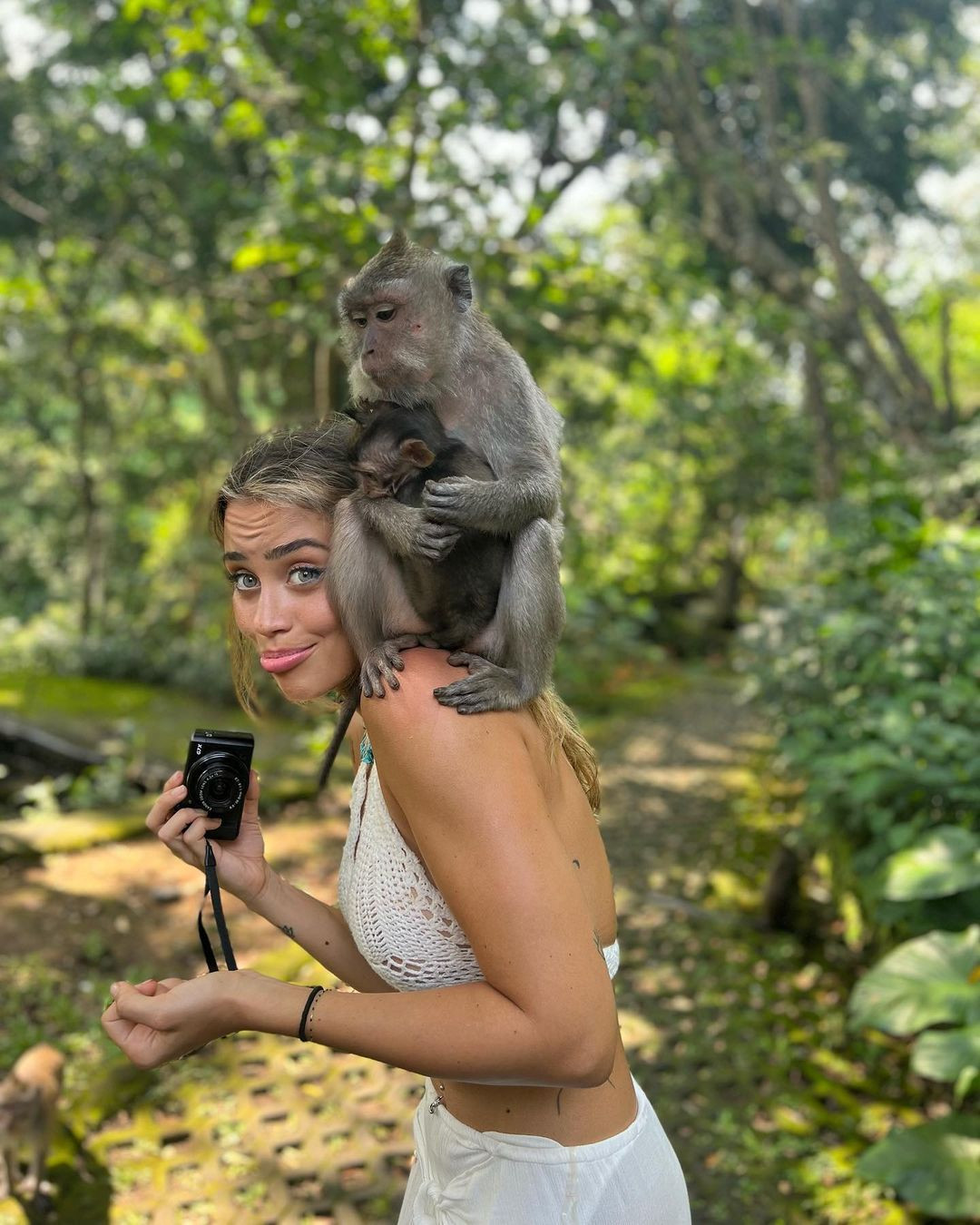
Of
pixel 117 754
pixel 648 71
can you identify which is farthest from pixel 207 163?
pixel 117 754

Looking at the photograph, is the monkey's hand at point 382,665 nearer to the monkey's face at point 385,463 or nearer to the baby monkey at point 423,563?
the baby monkey at point 423,563

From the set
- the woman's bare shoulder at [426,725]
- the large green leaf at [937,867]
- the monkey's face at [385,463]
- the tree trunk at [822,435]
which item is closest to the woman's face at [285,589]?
the monkey's face at [385,463]

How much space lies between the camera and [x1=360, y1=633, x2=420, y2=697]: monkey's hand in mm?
1353

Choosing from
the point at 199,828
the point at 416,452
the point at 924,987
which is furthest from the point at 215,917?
the point at 924,987

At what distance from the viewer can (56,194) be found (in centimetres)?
927

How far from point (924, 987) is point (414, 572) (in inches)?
91.6

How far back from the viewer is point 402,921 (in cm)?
140

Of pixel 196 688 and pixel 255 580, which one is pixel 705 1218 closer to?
pixel 255 580

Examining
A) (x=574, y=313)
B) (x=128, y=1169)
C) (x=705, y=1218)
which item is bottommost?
(x=705, y=1218)

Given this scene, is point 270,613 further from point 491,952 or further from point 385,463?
point 491,952

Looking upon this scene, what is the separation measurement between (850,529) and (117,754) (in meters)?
4.94

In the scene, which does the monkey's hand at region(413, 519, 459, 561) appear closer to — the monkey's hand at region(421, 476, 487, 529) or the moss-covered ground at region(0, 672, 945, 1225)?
the monkey's hand at region(421, 476, 487, 529)

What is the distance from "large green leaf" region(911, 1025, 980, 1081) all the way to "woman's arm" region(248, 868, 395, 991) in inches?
72.1

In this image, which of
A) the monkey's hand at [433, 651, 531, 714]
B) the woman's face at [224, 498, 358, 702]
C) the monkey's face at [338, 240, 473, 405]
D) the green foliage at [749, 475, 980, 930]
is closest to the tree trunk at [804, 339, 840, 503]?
the green foliage at [749, 475, 980, 930]
